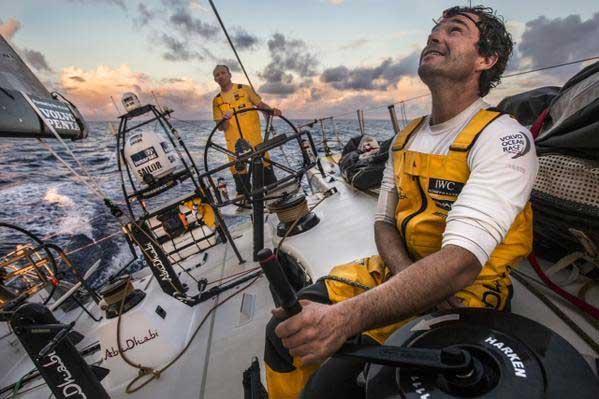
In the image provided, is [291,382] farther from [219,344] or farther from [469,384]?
[219,344]

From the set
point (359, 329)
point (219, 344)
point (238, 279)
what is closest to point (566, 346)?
point (359, 329)

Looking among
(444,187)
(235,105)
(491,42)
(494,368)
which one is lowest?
(494,368)

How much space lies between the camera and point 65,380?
1.55 metres

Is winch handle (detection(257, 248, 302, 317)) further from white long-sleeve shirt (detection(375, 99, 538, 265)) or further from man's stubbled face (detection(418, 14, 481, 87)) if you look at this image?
man's stubbled face (detection(418, 14, 481, 87))

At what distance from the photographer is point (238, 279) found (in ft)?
10.6

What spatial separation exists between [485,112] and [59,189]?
A: 1186 centimetres

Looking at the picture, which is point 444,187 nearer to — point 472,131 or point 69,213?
point 472,131

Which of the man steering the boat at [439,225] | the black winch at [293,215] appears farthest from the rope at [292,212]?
the man steering the boat at [439,225]

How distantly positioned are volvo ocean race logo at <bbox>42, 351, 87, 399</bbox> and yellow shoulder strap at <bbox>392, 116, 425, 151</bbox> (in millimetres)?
2024

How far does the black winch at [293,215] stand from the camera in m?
2.56

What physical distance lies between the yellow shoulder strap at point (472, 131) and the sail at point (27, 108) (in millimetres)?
1968

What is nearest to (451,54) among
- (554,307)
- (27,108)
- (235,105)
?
(554,307)

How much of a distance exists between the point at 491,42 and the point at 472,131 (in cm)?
56

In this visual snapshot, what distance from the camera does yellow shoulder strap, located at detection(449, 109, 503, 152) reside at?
1.02 m
